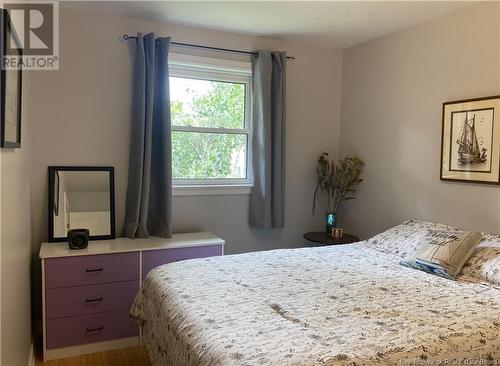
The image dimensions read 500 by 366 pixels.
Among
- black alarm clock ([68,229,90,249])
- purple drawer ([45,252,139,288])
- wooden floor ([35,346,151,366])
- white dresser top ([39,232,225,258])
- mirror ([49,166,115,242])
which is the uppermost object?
mirror ([49,166,115,242])

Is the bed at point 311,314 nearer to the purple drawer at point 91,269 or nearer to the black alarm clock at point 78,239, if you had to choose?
the purple drawer at point 91,269

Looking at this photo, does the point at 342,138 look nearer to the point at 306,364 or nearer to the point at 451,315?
the point at 451,315

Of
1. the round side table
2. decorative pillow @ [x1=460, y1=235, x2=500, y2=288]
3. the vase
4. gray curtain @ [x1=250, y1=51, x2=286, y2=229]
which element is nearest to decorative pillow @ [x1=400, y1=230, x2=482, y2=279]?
decorative pillow @ [x1=460, y1=235, x2=500, y2=288]

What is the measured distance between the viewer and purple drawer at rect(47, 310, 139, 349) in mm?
2627

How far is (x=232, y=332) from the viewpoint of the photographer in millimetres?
1493

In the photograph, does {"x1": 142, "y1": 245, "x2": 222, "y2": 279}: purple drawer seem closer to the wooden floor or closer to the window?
the wooden floor

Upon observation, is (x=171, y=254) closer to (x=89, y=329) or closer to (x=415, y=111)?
(x=89, y=329)

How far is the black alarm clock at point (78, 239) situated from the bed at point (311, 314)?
28.3 inches

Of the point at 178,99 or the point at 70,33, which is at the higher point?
the point at 70,33

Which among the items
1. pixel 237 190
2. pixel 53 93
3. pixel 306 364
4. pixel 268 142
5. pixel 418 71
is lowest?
pixel 306 364

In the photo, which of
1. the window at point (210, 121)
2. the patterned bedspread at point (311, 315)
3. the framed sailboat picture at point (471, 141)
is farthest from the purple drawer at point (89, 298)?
the framed sailboat picture at point (471, 141)

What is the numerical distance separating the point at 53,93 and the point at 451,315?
9.44 ft

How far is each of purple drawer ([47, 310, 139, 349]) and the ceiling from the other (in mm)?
2201

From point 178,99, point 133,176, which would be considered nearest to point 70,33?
point 178,99
